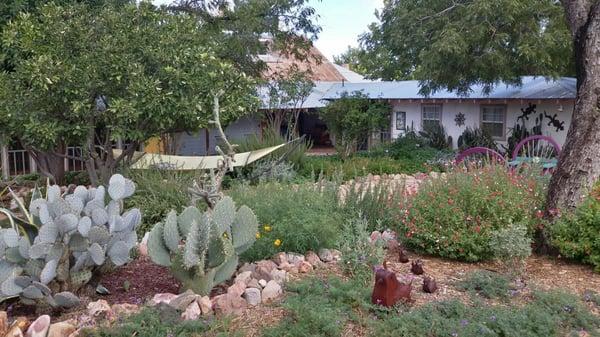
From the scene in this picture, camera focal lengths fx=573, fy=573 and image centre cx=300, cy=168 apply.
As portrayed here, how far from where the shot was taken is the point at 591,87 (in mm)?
4988

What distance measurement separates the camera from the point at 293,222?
4.70 meters

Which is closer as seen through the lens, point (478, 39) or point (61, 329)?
point (61, 329)

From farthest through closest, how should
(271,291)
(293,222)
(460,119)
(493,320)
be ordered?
(460,119) < (293,222) < (271,291) < (493,320)

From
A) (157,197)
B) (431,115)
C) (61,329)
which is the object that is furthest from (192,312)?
(431,115)

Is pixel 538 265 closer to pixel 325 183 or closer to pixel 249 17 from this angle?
pixel 325 183

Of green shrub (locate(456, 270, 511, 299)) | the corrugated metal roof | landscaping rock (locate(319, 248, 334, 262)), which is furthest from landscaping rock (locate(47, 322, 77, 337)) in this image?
the corrugated metal roof

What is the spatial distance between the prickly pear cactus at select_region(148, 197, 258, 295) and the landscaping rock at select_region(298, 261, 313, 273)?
537 millimetres

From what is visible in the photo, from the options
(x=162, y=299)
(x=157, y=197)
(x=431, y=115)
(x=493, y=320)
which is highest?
(x=431, y=115)

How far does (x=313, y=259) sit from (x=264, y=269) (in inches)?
20.7

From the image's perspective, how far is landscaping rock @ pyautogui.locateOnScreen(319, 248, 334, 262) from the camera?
4750 mm

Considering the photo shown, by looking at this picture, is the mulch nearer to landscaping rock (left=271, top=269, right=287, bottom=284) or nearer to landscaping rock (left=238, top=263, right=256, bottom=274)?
landscaping rock (left=238, top=263, right=256, bottom=274)

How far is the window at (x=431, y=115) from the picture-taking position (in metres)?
17.5

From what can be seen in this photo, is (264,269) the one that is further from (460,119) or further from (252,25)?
(460,119)

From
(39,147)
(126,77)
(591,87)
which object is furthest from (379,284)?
(39,147)
